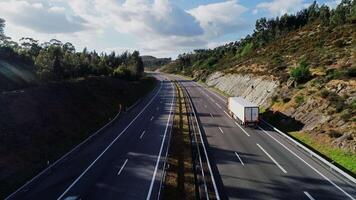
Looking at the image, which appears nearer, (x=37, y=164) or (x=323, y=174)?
(x=323, y=174)

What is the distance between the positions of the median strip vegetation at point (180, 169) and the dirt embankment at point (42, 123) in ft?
33.5

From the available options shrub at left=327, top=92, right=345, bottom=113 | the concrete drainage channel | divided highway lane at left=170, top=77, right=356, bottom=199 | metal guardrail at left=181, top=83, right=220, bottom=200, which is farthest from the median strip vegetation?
shrub at left=327, top=92, right=345, bottom=113

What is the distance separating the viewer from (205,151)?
105ft

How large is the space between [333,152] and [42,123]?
28784 mm

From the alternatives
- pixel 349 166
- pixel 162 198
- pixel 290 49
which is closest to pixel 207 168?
pixel 162 198

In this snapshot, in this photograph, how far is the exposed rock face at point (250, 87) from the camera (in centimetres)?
5675

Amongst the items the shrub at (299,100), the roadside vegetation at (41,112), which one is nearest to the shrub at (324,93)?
the shrub at (299,100)

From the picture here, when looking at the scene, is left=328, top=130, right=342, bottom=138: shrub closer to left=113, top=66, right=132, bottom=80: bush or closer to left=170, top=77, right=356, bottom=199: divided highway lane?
left=170, top=77, right=356, bottom=199: divided highway lane

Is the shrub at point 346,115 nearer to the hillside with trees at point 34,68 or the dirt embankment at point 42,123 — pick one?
the dirt embankment at point 42,123

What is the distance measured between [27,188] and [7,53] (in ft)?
117

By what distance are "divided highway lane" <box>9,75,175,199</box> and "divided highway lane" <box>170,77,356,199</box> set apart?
494 cm

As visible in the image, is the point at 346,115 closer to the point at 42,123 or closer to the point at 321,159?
the point at 321,159

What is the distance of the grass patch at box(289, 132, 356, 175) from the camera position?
26.9 metres

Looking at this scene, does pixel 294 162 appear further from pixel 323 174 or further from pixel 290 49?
pixel 290 49
